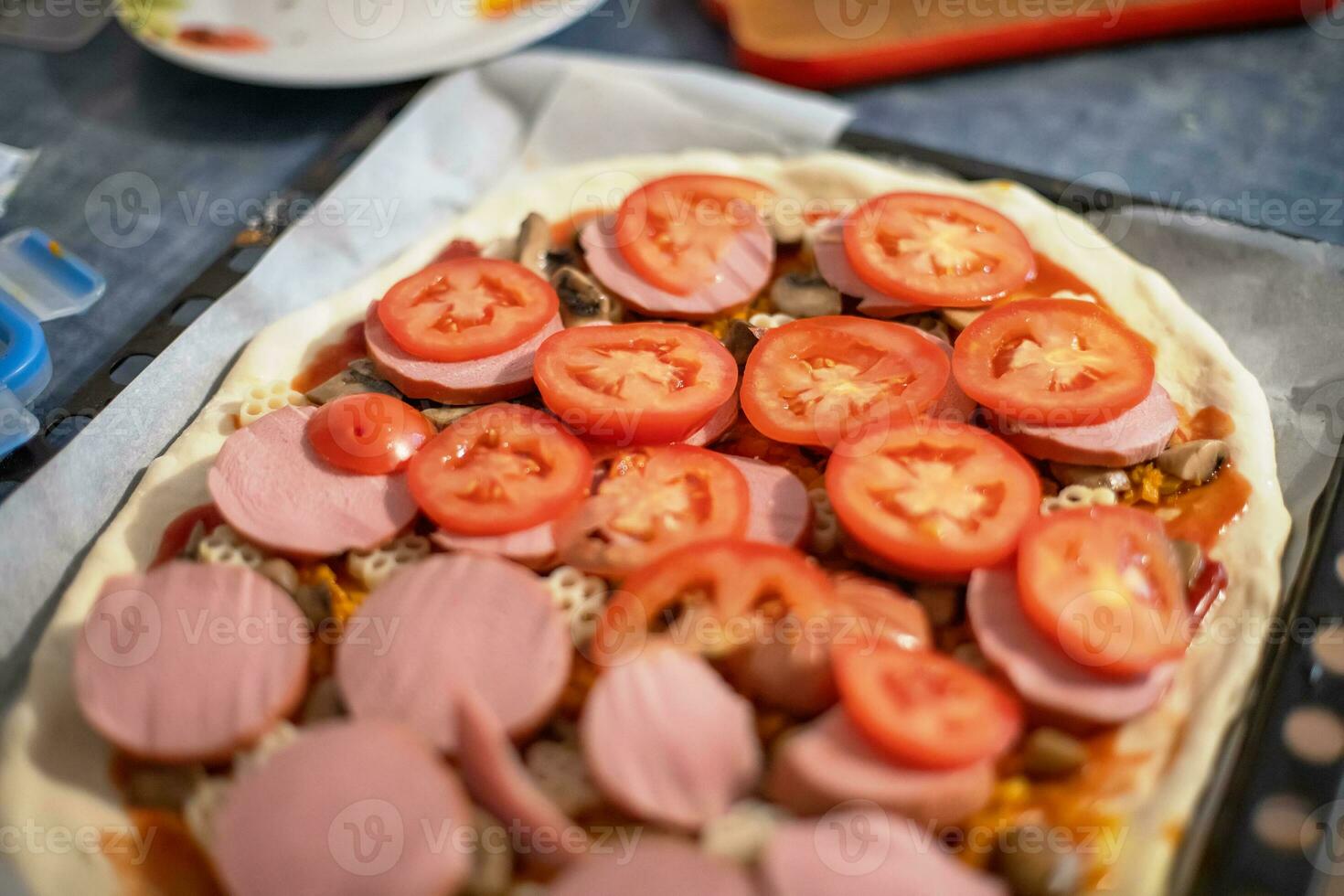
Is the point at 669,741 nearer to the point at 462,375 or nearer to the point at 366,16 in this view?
the point at 462,375

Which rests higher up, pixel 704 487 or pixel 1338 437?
pixel 704 487

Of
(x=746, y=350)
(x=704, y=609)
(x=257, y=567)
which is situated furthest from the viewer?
(x=746, y=350)

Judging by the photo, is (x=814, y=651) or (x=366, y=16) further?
(x=366, y=16)

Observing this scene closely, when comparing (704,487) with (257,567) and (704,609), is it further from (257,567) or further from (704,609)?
(257,567)

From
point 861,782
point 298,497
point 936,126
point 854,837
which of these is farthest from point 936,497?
point 936,126

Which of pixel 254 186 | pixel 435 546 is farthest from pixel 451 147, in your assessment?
pixel 435 546

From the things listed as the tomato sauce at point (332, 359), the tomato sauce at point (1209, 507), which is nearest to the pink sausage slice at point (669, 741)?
the tomato sauce at point (1209, 507)
